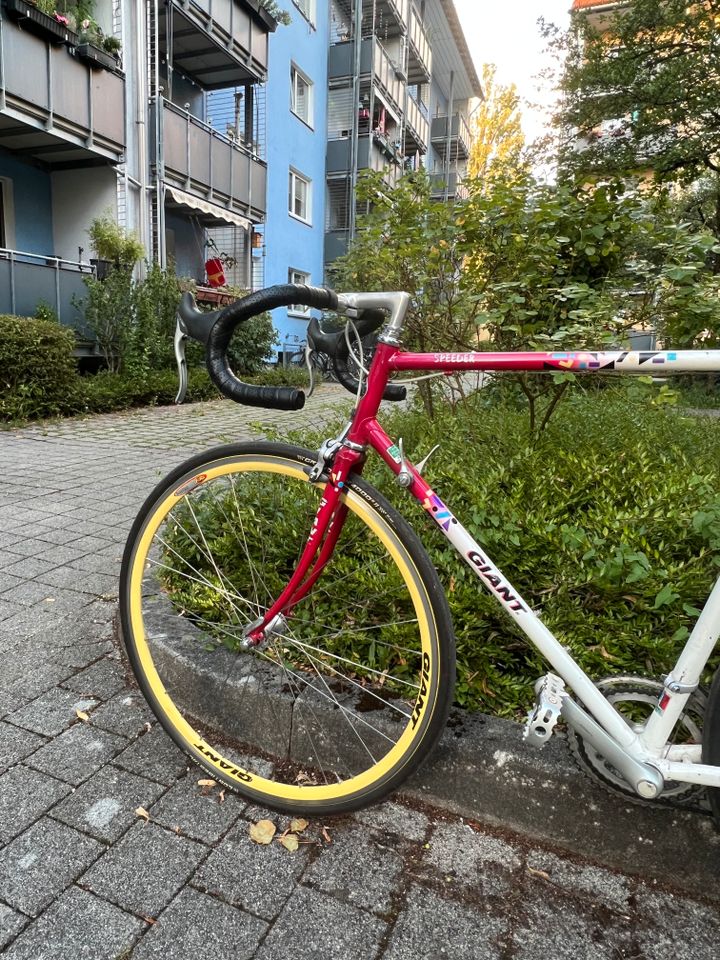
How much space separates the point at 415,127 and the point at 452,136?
5563 mm

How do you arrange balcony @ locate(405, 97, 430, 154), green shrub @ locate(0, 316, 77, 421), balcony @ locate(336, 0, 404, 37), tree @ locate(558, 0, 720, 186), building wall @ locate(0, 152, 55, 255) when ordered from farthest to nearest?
balcony @ locate(405, 97, 430, 154) < balcony @ locate(336, 0, 404, 37) < building wall @ locate(0, 152, 55, 255) < tree @ locate(558, 0, 720, 186) < green shrub @ locate(0, 316, 77, 421)

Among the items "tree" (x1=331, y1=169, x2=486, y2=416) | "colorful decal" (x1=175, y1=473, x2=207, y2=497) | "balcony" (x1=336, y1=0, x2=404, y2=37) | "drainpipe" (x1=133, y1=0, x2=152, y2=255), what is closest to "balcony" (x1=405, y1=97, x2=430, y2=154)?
"balcony" (x1=336, y1=0, x2=404, y2=37)

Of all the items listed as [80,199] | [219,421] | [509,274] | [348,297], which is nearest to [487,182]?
[509,274]

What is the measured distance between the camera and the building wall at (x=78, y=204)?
39.1 ft

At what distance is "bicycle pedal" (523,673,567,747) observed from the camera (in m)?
1.55

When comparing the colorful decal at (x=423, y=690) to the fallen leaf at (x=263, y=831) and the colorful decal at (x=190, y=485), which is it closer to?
the fallen leaf at (x=263, y=831)

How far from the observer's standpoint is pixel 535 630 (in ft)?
5.19

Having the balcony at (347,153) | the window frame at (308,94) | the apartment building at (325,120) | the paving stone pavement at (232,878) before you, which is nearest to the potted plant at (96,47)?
the apartment building at (325,120)

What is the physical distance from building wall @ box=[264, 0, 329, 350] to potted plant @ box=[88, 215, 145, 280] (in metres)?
6.12

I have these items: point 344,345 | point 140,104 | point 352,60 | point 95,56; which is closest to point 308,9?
point 352,60

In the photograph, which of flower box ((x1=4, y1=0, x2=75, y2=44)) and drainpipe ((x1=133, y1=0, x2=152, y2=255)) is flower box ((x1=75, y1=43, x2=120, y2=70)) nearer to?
flower box ((x1=4, y1=0, x2=75, y2=44))

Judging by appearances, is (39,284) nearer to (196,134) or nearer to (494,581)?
(196,134)

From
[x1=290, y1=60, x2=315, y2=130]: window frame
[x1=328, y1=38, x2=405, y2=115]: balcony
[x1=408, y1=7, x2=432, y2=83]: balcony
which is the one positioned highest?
[x1=408, y1=7, x2=432, y2=83]: balcony

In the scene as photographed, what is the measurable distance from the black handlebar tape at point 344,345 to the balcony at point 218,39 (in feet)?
45.6
